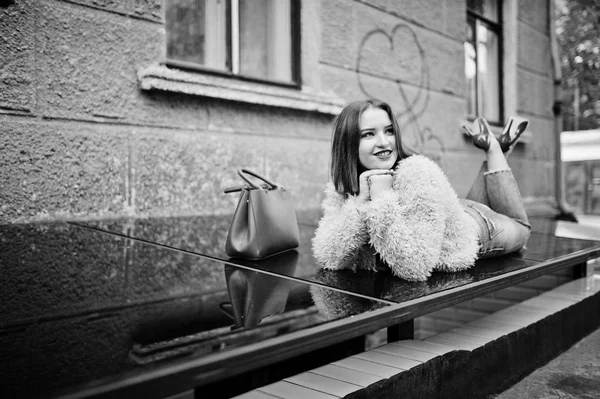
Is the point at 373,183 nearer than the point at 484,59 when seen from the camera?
Yes

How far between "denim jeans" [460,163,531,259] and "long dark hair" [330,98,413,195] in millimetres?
569

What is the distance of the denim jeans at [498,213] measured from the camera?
2338 millimetres

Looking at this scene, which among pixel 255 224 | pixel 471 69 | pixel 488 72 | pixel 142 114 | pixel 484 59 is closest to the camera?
pixel 255 224

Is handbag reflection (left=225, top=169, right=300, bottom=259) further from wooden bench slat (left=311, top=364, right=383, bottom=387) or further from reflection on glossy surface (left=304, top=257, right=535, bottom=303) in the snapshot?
wooden bench slat (left=311, top=364, right=383, bottom=387)

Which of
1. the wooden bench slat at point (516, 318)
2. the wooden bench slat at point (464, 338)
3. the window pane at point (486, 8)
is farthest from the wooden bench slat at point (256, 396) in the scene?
the window pane at point (486, 8)

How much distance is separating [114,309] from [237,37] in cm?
301

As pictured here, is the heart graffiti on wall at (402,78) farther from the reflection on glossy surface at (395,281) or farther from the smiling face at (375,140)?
the reflection on glossy surface at (395,281)

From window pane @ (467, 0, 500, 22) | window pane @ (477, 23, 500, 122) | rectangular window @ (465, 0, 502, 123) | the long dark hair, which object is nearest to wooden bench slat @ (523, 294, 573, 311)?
the long dark hair

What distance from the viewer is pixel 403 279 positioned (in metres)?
1.85

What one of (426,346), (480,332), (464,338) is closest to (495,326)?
(480,332)

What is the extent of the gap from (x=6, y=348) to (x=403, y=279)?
1.23m

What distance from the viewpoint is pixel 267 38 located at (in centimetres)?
426

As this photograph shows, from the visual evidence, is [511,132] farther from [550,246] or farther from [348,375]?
[348,375]

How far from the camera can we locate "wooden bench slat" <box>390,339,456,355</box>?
1718mm
